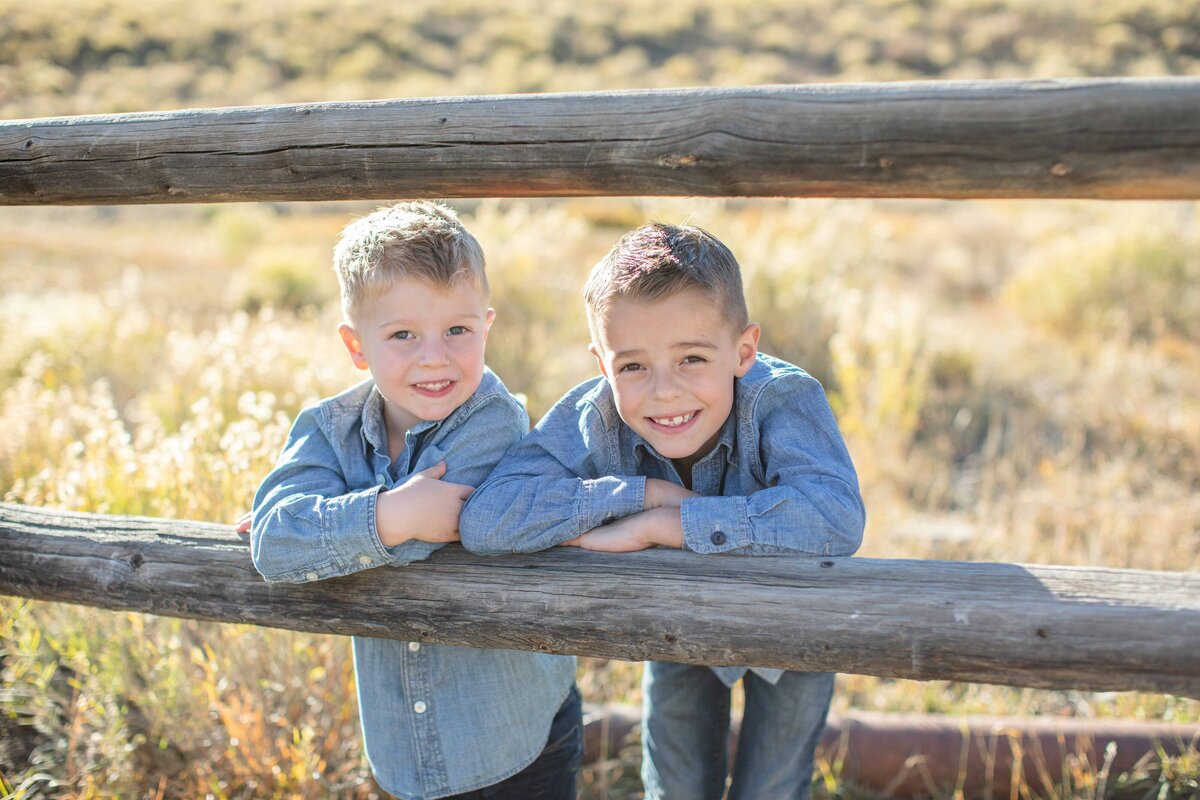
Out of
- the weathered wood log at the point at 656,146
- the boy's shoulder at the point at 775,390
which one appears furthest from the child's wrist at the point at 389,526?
the boy's shoulder at the point at 775,390

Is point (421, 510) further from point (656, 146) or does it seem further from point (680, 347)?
point (656, 146)

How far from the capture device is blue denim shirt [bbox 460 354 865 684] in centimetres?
177

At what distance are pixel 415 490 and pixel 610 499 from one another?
39cm

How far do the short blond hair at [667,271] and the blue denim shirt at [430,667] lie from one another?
0.35 m

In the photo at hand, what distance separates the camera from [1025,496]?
4.85 metres

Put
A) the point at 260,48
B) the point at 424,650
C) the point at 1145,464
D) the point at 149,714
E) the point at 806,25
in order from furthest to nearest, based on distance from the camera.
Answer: the point at 806,25 → the point at 260,48 → the point at 1145,464 → the point at 149,714 → the point at 424,650

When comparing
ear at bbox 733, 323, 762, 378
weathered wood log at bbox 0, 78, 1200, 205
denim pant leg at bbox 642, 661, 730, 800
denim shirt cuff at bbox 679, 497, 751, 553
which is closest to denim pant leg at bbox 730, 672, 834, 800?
denim pant leg at bbox 642, 661, 730, 800

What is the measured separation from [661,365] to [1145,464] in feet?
15.3

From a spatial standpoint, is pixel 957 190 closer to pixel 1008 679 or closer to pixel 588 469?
pixel 1008 679

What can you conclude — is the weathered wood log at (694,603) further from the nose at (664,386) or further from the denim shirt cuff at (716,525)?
the nose at (664,386)

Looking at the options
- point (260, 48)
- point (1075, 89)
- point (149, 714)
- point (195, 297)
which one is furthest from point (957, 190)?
point (260, 48)

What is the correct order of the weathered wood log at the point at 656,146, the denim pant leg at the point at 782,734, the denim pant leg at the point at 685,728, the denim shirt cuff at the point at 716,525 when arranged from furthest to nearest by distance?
the denim pant leg at the point at 685,728
the denim pant leg at the point at 782,734
the denim shirt cuff at the point at 716,525
the weathered wood log at the point at 656,146

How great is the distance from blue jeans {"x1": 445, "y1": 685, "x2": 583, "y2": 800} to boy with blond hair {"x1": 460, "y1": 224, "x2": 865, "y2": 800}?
0.48 metres

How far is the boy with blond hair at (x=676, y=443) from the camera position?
178 cm
